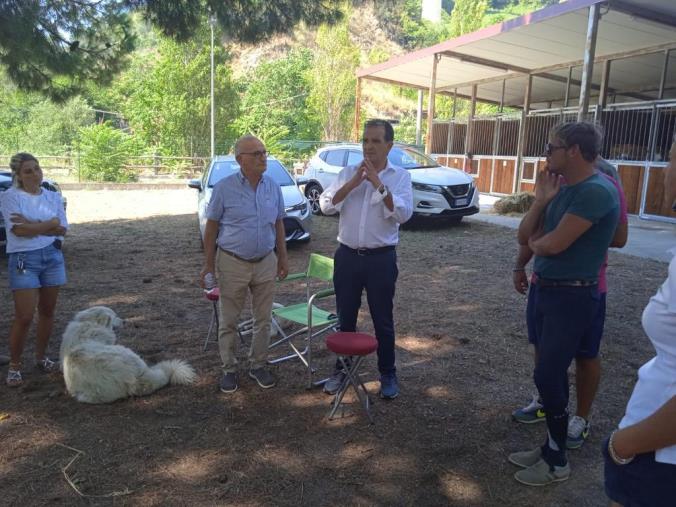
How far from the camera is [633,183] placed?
12.3 m

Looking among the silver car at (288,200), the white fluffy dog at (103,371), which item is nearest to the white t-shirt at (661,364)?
the white fluffy dog at (103,371)

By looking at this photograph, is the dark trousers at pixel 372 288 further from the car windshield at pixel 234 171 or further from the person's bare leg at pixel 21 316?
the car windshield at pixel 234 171

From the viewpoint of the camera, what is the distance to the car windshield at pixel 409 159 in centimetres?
1112

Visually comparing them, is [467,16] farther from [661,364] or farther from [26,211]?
[661,364]

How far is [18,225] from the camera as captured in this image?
359 cm

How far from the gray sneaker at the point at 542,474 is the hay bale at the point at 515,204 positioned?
10.6 metres

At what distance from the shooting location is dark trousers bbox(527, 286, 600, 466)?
2.49 meters

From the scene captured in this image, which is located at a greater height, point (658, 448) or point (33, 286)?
point (658, 448)

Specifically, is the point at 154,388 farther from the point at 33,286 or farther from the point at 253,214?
the point at 253,214

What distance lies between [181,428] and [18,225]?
176 centimetres

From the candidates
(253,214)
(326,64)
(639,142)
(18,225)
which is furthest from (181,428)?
(326,64)

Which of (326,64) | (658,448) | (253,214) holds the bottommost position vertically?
(658,448)

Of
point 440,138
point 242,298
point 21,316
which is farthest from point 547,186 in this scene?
point 440,138

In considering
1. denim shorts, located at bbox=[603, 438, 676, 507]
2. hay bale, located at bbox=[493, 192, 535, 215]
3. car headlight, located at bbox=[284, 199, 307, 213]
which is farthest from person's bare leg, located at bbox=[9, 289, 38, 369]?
hay bale, located at bbox=[493, 192, 535, 215]
